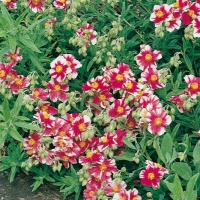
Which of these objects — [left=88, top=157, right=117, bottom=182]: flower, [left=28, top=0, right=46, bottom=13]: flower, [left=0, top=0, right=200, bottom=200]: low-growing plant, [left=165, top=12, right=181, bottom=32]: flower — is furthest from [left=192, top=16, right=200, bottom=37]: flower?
[left=28, top=0, right=46, bottom=13]: flower

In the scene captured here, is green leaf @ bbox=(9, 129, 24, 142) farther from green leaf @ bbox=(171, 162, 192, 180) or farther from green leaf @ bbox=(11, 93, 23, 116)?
green leaf @ bbox=(171, 162, 192, 180)

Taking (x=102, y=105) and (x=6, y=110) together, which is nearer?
(x=6, y=110)

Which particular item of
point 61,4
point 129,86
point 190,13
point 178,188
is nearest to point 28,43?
point 61,4

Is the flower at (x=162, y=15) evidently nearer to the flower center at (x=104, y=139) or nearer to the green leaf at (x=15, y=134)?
the flower center at (x=104, y=139)

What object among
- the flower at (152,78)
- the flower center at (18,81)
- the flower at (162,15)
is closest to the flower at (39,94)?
the flower center at (18,81)

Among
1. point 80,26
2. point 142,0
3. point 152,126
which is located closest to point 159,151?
point 152,126

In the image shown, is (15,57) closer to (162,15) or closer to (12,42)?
(12,42)

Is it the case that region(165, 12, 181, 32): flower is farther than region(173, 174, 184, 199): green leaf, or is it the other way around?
region(165, 12, 181, 32): flower
